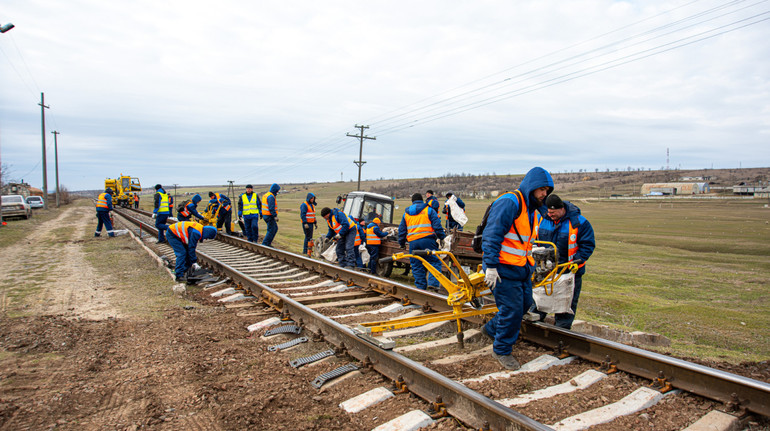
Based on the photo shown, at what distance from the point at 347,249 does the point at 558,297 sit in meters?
6.36

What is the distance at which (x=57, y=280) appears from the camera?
8586mm

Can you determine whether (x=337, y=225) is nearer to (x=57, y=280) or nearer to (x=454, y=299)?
(x=57, y=280)

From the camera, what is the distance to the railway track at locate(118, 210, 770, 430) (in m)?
3.14

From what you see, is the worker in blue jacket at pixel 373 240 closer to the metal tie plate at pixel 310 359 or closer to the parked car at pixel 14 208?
the metal tie plate at pixel 310 359

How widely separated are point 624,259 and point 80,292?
49.4ft

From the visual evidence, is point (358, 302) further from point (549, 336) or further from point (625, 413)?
point (625, 413)

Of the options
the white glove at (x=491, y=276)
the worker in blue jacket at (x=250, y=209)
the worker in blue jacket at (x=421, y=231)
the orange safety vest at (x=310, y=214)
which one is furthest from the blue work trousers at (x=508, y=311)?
the worker in blue jacket at (x=250, y=209)

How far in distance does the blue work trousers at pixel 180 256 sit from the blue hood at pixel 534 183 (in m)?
6.61

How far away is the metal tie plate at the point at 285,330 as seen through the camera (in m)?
5.11

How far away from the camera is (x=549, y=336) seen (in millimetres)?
4582

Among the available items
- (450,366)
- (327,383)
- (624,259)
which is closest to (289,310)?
(327,383)

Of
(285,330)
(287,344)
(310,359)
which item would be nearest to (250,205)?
(285,330)

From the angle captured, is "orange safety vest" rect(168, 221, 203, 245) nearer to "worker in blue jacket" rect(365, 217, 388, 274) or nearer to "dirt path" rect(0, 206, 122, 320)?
"dirt path" rect(0, 206, 122, 320)

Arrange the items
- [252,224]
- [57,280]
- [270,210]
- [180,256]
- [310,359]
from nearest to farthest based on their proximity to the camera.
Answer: [310,359], [180,256], [57,280], [270,210], [252,224]
